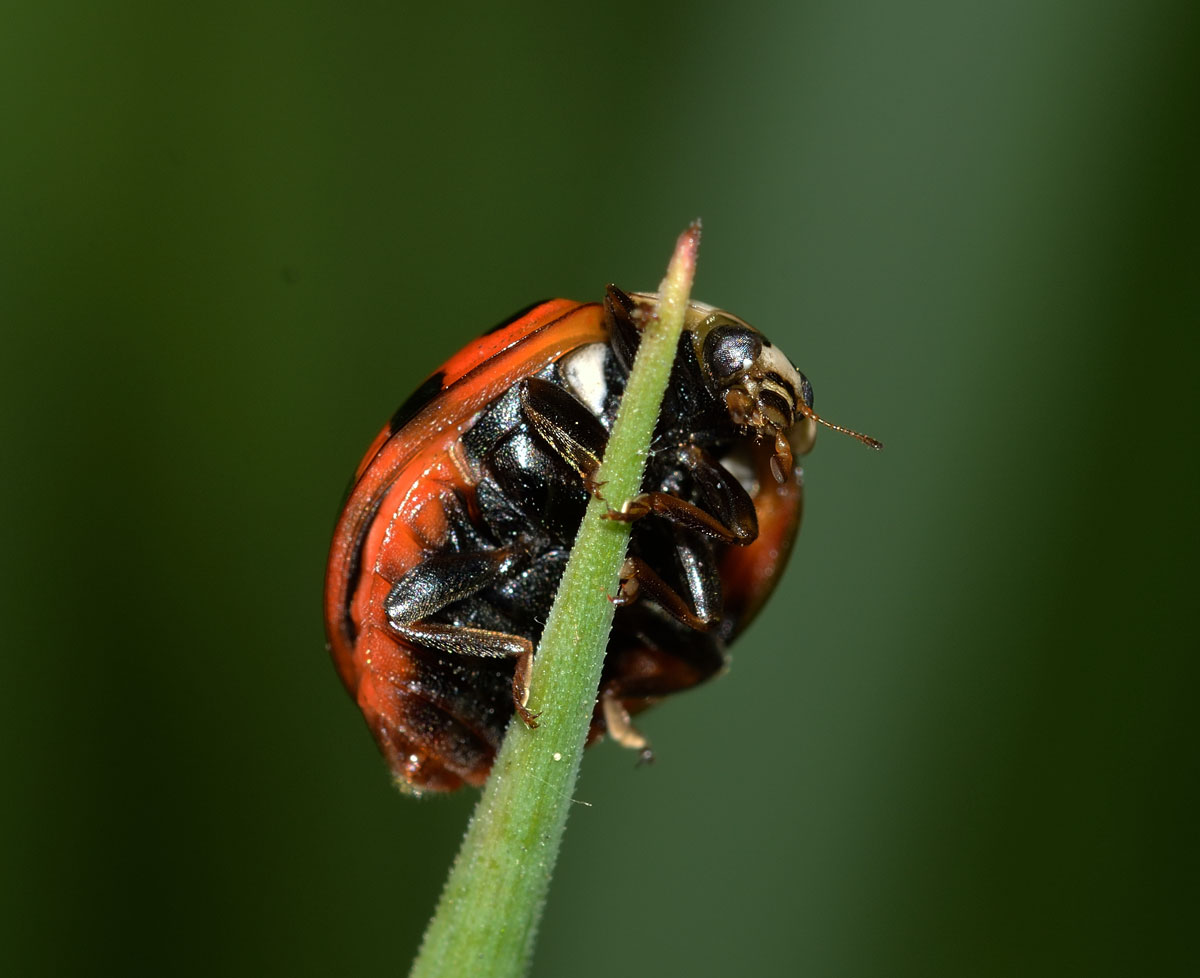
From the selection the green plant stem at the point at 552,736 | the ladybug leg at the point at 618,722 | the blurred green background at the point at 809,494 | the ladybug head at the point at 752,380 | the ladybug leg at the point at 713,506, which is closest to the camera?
the green plant stem at the point at 552,736

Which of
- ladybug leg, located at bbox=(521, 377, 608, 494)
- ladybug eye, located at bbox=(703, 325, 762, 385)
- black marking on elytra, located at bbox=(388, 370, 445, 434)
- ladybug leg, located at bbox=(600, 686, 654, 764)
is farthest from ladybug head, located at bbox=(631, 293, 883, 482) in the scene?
ladybug leg, located at bbox=(600, 686, 654, 764)

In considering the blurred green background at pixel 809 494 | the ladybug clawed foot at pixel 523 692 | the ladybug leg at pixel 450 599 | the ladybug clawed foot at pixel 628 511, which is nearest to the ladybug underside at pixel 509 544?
the ladybug leg at pixel 450 599

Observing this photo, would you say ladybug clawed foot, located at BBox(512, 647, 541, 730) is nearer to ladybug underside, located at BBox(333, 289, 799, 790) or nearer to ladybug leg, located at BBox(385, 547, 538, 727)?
ladybug leg, located at BBox(385, 547, 538, 727)

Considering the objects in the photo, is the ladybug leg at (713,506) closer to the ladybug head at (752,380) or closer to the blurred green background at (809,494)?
the ladybug head at (752,380)

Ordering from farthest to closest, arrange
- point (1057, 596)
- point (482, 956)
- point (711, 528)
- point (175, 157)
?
point (175, 157), point (1057, 596), point (711, 528), point (482, 956)

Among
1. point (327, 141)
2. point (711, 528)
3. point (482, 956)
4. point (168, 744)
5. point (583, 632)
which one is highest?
point (327, 141)

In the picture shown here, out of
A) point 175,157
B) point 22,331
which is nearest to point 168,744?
point 22,331

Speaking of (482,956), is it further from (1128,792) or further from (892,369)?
(892,369)
